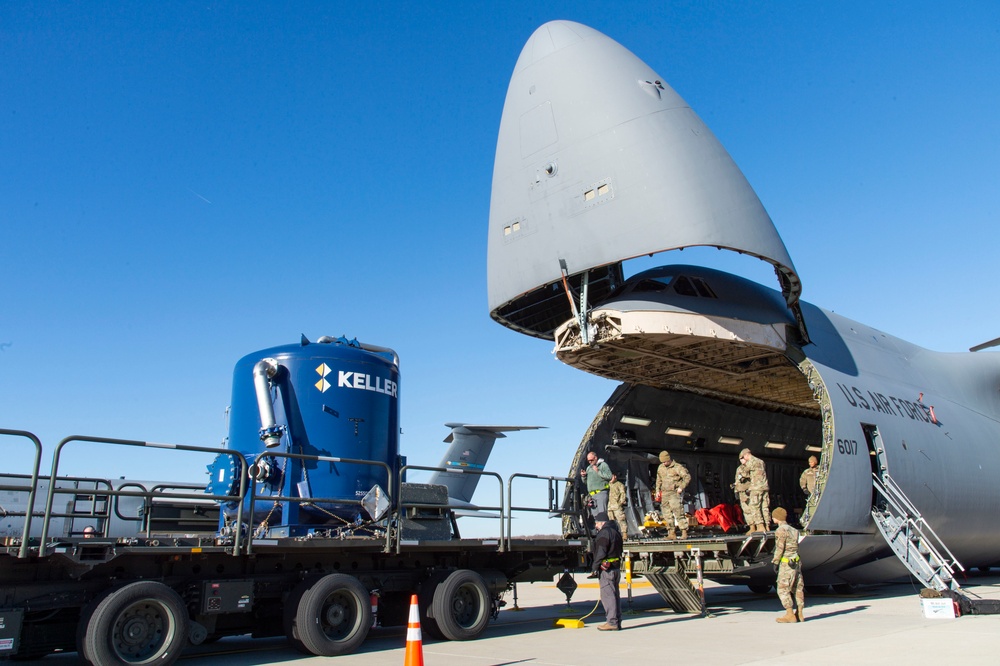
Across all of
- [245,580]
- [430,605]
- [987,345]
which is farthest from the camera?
[987,345]

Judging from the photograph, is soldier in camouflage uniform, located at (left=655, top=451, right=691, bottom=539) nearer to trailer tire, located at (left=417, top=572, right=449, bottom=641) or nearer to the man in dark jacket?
the man in dark jacket

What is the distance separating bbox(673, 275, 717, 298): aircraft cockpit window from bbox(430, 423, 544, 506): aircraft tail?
1372 cm

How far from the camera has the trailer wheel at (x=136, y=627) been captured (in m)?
6.77

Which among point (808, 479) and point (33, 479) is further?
point (808, 479)

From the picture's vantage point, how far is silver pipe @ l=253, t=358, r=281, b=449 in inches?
396

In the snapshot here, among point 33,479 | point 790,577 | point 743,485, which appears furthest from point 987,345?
point 33,479

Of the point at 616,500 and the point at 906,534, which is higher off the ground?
the point at 616,500

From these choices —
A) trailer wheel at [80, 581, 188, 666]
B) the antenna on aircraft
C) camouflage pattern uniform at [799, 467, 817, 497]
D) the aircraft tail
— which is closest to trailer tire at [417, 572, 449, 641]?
trailer wheel at [80, 581, 188, 666]

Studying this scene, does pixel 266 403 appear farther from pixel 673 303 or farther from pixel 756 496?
pixel 756 496

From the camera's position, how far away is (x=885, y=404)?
49.8ft

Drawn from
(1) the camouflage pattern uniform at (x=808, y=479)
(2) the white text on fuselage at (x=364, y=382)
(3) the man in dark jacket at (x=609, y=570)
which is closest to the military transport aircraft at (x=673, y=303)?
(1) the camouflage pattern uniform at (x=808, y=479)

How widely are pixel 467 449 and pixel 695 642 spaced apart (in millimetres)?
Result: 18078

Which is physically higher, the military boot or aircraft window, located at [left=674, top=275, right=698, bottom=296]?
aircraft window, located at [left=674, top=275, right=698, bottom=296]

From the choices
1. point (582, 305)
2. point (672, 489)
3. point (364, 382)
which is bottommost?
point (672, 489)
